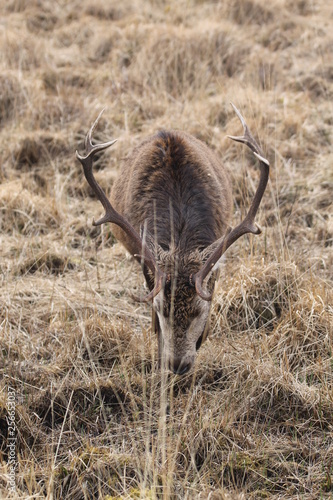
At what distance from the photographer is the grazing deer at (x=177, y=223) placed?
3811 mm

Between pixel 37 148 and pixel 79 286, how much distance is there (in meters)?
2.45

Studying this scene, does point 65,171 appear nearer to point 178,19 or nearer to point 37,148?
point 37,148

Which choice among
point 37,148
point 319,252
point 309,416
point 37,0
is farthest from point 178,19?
point 309,416

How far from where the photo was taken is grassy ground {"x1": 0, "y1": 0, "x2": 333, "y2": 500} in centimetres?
354

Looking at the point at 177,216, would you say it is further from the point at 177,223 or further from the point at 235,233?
the point at 235,233

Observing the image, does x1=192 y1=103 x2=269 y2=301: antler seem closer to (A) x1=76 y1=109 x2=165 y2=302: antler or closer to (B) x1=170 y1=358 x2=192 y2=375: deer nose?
(A) x1=76 y1=109 x2=165 y2=302: antler

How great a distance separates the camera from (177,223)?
168 inches

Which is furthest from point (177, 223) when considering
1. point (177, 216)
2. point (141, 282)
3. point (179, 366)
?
point (141, 282)

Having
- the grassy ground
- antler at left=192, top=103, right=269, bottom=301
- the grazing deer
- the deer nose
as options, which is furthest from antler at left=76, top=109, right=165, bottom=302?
the grassy ground

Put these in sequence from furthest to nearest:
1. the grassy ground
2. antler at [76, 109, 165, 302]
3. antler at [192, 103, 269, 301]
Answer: antler at [76, 109, 165, 302] < antler at [192, 103, 269, 301] < the grassy ground

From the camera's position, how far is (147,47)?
8.72 metres

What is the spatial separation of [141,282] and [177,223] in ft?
3.60

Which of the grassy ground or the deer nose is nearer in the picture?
the grassy ground

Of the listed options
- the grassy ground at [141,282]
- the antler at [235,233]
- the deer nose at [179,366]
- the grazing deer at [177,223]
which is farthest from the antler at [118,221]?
the grassy ground at [141,282]
